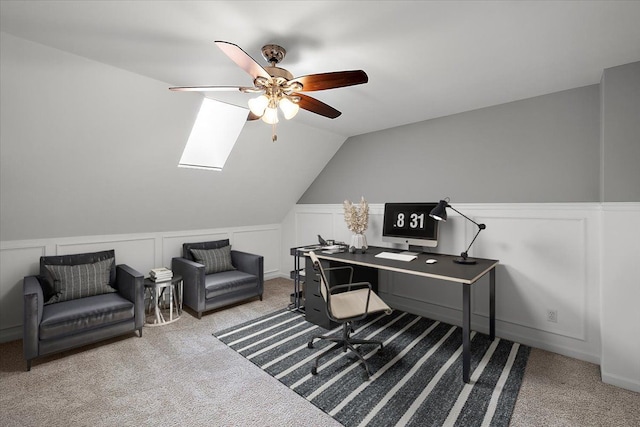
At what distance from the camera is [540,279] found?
2.69 meters

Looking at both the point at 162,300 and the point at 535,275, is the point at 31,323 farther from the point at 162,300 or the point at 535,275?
the point at 535,275

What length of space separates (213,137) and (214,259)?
5.35 feet

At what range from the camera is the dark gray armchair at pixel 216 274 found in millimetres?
3371

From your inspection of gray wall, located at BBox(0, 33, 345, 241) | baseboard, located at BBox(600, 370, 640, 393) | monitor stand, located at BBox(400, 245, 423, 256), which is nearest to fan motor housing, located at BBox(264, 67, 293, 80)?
gray wall, located at BBox(0, 33, 345, 241)

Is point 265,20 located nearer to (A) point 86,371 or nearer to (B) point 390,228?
(B) point 390,228

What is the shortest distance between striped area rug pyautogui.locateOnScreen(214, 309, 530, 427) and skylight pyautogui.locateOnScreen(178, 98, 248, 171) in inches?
83.2

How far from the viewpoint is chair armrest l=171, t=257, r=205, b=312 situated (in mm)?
3328

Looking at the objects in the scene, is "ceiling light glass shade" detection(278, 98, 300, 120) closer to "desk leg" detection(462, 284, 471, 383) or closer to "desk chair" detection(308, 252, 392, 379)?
"desk chair" detection(308, 252, 392, 379)

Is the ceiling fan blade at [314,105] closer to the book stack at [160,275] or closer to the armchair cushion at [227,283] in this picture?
the armchair cushion at [227,283]

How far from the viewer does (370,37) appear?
1.79 meters

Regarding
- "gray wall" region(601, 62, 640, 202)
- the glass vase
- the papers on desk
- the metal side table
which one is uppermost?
"gray wall" region(601, 62, 640, 202)

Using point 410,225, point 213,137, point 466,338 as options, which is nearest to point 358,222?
point 410,225

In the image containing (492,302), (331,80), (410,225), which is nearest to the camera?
(331,80)

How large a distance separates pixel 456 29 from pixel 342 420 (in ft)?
8.19
